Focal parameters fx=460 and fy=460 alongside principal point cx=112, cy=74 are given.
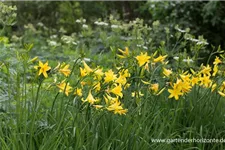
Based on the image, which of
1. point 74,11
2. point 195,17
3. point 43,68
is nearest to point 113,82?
point 43,68

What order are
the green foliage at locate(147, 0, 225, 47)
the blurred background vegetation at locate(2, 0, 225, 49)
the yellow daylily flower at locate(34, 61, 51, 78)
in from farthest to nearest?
the blurred background vegetation at locate(2, 0, 225, 49) → the green foliage at locate(147, 0, 225, 47) → the yellow daylily flower at locate(34, 61, 51, 78)

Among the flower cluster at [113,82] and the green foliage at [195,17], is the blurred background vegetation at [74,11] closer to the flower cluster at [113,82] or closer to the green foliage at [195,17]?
the green foliage at [195,17]

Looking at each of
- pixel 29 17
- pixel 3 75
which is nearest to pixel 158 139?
pixel 3 75

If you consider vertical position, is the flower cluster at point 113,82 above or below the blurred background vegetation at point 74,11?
above

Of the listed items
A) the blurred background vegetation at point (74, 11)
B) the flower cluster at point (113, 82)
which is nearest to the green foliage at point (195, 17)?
the blurred background vegetation at point (74, 11)

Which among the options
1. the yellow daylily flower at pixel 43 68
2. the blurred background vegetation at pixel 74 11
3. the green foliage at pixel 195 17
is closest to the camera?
the yellow daylily flower at pixel 43 68

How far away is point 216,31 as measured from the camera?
790 cm

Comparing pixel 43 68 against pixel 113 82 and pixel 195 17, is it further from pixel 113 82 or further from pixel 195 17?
pixel 195 17

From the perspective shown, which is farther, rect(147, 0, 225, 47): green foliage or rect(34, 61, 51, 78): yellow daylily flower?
rect(147, 0, 225, 47): green foliage

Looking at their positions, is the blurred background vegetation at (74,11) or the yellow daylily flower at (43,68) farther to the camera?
the blurred background vegetation at (74,11)

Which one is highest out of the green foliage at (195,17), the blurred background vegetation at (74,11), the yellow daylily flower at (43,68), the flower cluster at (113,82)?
the yellow daylily flower at (43,68)

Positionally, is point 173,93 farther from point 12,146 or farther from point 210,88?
point 12,146

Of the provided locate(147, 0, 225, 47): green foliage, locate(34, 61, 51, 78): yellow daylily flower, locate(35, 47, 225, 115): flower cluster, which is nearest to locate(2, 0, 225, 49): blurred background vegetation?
locate(147, 0, 225, 47): green foliage

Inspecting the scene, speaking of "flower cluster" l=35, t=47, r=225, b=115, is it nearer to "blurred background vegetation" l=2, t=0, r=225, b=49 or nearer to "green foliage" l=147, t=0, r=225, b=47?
"green foliage" l=147, t=0, r=225, b=47
